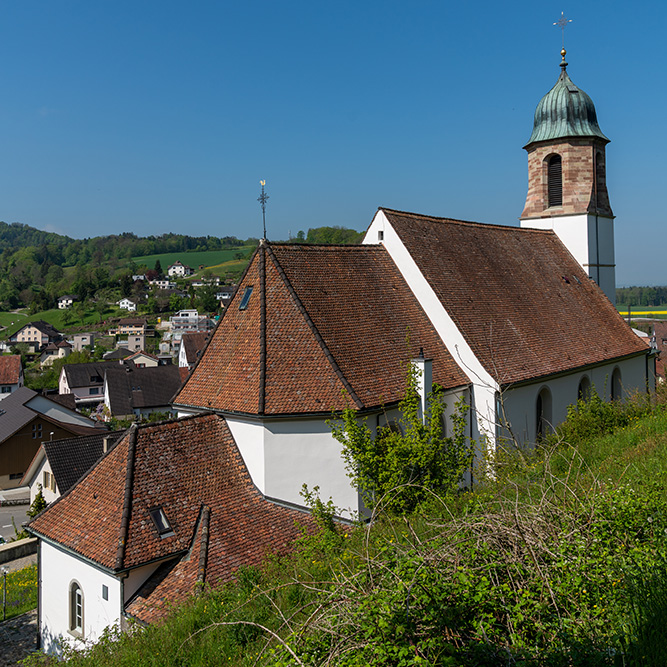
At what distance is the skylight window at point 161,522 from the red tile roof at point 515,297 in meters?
9.34

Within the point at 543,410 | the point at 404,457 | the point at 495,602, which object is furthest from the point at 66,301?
the point at 495,602

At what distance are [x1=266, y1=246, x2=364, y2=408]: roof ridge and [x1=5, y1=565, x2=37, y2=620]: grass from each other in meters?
14.8

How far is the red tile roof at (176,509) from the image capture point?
39.1 feet

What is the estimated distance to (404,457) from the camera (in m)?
12.8

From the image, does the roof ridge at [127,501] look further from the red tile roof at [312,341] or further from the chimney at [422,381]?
the chimney at [422,381]

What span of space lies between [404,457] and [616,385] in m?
14.6

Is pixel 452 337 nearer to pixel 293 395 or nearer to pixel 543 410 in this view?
pixel 543 410

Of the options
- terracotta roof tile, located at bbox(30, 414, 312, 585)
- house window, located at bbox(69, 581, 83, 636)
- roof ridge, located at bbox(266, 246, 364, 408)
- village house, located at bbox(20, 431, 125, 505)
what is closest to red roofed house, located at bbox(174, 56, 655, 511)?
roof ridge, located at bbox(266, 246, 364, 408)

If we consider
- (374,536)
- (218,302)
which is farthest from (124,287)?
(374,536)

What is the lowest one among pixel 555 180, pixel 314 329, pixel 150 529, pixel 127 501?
pixel 150 529

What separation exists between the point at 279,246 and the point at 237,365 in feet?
11.6

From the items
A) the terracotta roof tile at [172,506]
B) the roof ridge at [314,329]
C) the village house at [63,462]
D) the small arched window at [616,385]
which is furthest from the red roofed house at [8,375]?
the small arched window at [616,385]

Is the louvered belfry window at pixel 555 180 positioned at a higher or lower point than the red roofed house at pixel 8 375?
higher

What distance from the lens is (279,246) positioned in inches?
643
